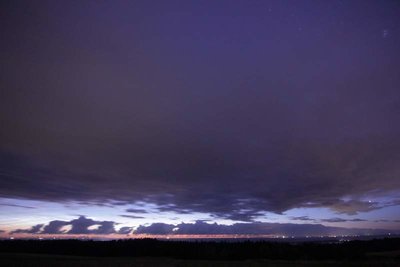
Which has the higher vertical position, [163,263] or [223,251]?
[223,251]

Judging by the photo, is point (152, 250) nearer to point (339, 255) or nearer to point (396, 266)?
point (339, 255)

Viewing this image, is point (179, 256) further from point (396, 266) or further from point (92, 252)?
point (396, 266)

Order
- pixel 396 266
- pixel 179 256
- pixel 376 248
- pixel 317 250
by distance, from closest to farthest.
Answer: pixel 396 266 → pixel 317 250 → pixel 179 256 → pixel 376 248

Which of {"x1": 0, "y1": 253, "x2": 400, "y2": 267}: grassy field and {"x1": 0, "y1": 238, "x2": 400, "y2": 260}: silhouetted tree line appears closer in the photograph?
{"x1": 0, "y1": 253, "x2": 400, "y2": 267}: grassy field

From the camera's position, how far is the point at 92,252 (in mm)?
108188

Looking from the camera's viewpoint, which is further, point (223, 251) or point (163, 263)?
point (223, 251)

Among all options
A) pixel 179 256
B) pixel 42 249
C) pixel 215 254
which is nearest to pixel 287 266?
pixel 215 254

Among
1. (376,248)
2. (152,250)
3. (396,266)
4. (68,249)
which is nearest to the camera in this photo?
(396,266)

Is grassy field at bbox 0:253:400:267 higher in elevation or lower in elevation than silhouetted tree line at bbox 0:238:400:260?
lower

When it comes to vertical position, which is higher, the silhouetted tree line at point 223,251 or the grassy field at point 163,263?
the silhouetted tree line at point 223,251

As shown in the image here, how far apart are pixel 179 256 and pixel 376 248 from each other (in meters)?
96.8

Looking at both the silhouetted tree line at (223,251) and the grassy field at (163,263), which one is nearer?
the grassy field at (163,263)

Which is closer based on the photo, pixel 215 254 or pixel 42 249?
pixel 215 254

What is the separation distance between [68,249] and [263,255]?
7585 cm
